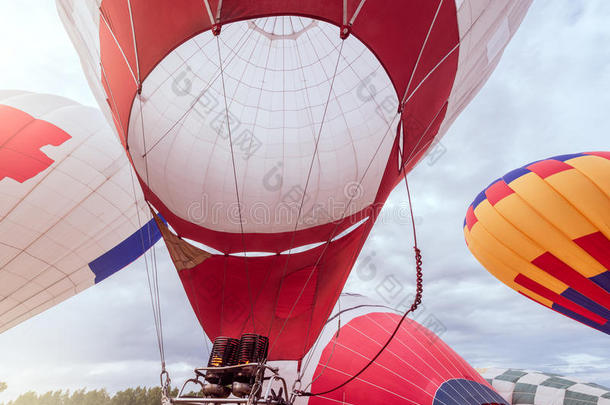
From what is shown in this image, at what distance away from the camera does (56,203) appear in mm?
5742

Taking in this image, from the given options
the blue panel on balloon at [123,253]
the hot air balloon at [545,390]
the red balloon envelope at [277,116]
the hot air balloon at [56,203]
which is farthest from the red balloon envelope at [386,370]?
the blue panel on balloon at [123,253]

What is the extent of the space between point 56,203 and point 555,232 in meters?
8.10

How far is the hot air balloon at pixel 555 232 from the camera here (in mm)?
6059

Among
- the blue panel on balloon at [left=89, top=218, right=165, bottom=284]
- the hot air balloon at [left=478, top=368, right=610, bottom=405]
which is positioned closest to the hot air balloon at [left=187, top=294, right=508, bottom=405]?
the hot air balloon at [left=478, top=368, right=610, bottom=405]

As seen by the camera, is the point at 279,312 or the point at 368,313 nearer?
the point at 279,312

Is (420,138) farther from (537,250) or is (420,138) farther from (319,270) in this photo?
(537,250)

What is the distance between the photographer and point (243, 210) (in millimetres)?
3930

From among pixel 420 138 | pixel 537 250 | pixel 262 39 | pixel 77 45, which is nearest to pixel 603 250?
pixel 537 250

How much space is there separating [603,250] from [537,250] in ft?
3.02

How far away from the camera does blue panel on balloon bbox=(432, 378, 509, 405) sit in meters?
4.48

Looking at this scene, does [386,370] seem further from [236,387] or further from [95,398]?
[95,398]

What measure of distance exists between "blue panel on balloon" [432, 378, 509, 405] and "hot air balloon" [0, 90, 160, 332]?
4.48m

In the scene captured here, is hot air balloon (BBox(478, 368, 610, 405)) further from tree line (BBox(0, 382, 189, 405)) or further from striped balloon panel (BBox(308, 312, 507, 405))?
tree line (BBox(0, 382, 189, 405))

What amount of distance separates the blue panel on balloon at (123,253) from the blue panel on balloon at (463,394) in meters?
5.01
